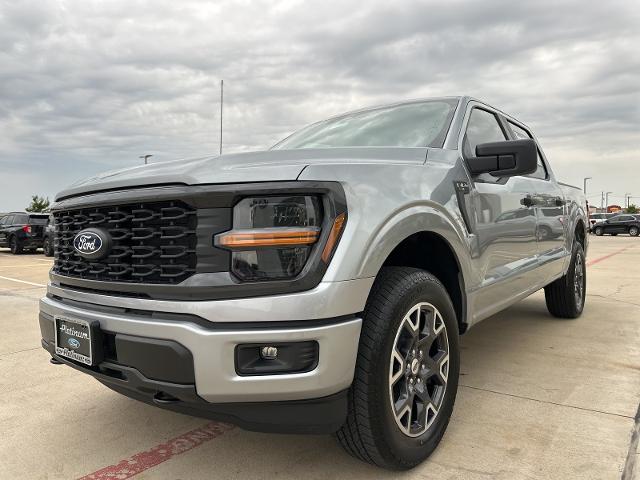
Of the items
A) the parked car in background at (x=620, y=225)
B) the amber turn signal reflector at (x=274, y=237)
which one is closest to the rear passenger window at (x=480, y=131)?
the amber turn signal reflector at (x=274, y=237)

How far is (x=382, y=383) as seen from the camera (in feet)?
6.42

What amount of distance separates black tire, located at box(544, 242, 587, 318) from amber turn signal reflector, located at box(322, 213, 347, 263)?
3819 millimetres

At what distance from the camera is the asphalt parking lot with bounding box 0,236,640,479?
2.23 m

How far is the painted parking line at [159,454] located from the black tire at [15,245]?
17.6 meters

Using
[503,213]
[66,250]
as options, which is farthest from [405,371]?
[66,250]

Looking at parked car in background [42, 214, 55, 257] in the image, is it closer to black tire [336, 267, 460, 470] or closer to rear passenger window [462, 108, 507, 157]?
black tire [336, 267, 460, 470]

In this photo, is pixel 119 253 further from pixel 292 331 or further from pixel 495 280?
pixel 495 280

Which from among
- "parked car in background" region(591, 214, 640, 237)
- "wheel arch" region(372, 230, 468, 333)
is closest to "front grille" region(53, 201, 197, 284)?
"wheel arch" region(372, 230, 468, 333)

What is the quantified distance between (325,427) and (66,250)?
1.46 meters

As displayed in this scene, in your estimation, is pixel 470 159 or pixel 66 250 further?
pixel 470 159

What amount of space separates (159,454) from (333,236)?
1.38 metres

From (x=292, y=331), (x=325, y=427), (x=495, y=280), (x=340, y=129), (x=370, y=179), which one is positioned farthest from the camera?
(x=340, y=129)

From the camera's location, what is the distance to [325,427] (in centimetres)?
187

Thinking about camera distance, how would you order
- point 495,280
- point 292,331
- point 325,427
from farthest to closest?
1. point 495,280
2. point 325,427
3. point 292,331
